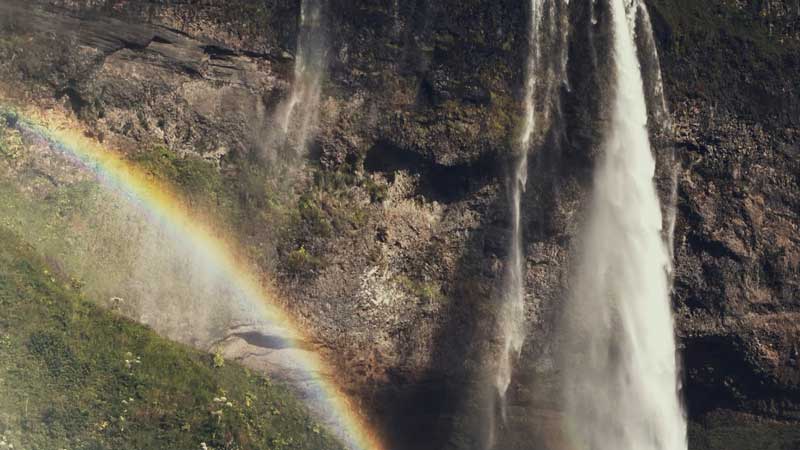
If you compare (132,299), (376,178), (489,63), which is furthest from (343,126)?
(132,299)

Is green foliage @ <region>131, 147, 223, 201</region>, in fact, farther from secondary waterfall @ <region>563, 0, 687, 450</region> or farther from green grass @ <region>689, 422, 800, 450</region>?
green grass @ <region>689, 422, 800, 450</region>

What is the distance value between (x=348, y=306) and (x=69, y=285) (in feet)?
18.1

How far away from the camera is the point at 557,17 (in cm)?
2867

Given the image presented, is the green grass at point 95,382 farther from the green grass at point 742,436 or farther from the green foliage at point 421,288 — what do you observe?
the green grass at point 742,436

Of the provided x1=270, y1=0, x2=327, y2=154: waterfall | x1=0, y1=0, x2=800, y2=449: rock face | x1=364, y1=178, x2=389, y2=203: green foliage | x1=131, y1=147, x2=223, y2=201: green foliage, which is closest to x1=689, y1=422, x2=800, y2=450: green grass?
x1=0, y1=0, x2=800, y2=449: rock face

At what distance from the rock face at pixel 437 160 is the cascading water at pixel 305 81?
213mm

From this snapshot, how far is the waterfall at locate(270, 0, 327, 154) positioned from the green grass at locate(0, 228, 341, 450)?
182 inches

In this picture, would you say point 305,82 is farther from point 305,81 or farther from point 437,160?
point 437,160

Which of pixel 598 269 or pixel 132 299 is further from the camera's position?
pixel 598 269

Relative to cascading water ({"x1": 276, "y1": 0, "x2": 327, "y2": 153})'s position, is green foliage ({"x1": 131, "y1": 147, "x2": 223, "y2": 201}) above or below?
below

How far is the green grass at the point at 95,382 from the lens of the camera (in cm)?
2241

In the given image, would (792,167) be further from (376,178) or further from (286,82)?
(286,82)

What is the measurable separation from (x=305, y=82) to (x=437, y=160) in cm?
308

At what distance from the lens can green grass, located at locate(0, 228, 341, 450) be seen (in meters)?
22.4
